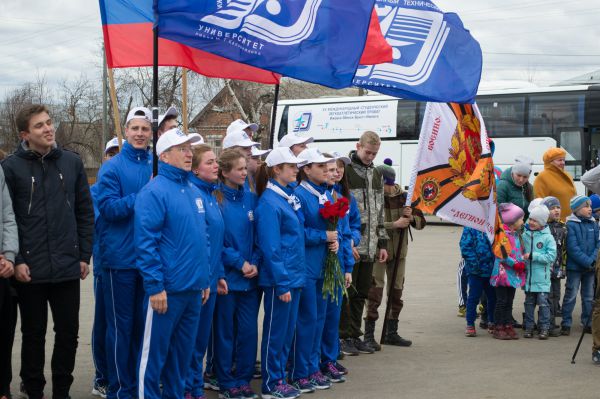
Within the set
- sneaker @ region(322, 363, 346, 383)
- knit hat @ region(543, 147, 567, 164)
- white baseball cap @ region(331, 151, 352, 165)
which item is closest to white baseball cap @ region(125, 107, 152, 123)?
white baseball cap @ region(331, 151, 352, 165)

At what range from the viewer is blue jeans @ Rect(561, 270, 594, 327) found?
9805 mm

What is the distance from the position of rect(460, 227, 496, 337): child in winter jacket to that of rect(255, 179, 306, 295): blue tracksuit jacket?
3339mm

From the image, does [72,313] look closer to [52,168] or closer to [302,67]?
[52,168]

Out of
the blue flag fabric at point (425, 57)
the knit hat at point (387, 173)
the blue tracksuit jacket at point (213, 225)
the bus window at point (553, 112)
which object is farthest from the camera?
the bus window at point (553, 112)

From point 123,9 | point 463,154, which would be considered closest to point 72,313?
point 123,9

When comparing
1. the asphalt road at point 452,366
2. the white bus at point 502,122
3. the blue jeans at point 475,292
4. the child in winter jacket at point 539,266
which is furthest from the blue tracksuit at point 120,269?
the white bus at point 502,122

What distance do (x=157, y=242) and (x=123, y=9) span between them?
8.63 feet

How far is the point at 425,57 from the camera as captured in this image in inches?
339

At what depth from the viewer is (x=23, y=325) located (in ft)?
19.7

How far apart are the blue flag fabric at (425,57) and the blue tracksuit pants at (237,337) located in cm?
275

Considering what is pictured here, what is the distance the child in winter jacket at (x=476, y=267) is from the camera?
9492 millimetres

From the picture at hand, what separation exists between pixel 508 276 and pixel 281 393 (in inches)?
145

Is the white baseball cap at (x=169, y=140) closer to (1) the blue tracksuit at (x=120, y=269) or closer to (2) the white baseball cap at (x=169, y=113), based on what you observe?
(1) the blue tracksuit at (x=120, y=269)

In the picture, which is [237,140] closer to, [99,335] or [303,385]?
[99,335]
